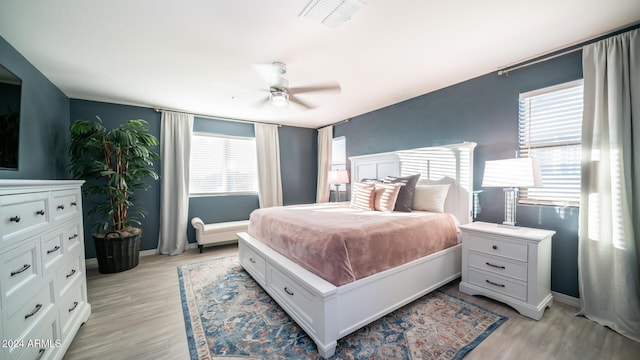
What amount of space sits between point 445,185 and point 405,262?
1347mm

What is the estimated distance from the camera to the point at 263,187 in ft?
16.2

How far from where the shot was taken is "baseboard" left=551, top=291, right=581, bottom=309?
7.17 feet

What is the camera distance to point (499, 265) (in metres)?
2.20

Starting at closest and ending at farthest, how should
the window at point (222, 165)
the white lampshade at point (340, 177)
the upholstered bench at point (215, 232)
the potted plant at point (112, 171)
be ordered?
the potted plant at point (112, 171), the upholstered bench at point (215, 232), the window at point (222, 165), the white lampshade at point (340, 177)

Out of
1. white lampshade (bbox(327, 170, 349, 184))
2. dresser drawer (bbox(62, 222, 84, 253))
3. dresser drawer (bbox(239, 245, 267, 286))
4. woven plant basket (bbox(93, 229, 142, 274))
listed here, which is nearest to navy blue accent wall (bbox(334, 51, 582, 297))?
white lampshade (bbox(327, 170, 349, 184))

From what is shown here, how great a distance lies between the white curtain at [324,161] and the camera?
5.36 meters

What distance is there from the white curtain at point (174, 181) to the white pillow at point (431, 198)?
148 inches

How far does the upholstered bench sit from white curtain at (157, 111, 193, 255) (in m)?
0.29

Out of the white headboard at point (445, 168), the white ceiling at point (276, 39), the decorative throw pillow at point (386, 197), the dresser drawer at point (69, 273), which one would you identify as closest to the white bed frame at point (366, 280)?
the white headboard at point (445, 168)

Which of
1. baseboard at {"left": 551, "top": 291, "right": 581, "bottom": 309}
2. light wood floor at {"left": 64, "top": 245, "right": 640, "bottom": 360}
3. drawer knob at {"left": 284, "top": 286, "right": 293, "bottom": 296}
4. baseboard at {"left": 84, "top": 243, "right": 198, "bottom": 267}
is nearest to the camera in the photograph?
light wood floor at {"left": 64, "top": 245, "right": 640, "bottom": 360}

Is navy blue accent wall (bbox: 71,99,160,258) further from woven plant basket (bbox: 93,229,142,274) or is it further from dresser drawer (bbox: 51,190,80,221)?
dresser drawer (bbox: 51,190,80,221)

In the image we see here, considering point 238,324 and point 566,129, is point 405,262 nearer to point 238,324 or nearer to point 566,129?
point 238,324

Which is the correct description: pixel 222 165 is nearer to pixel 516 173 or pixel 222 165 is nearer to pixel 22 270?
pixel 22 270

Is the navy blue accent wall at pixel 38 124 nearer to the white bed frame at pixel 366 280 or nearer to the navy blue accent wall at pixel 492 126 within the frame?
the white bed frame at pixel 366 280
